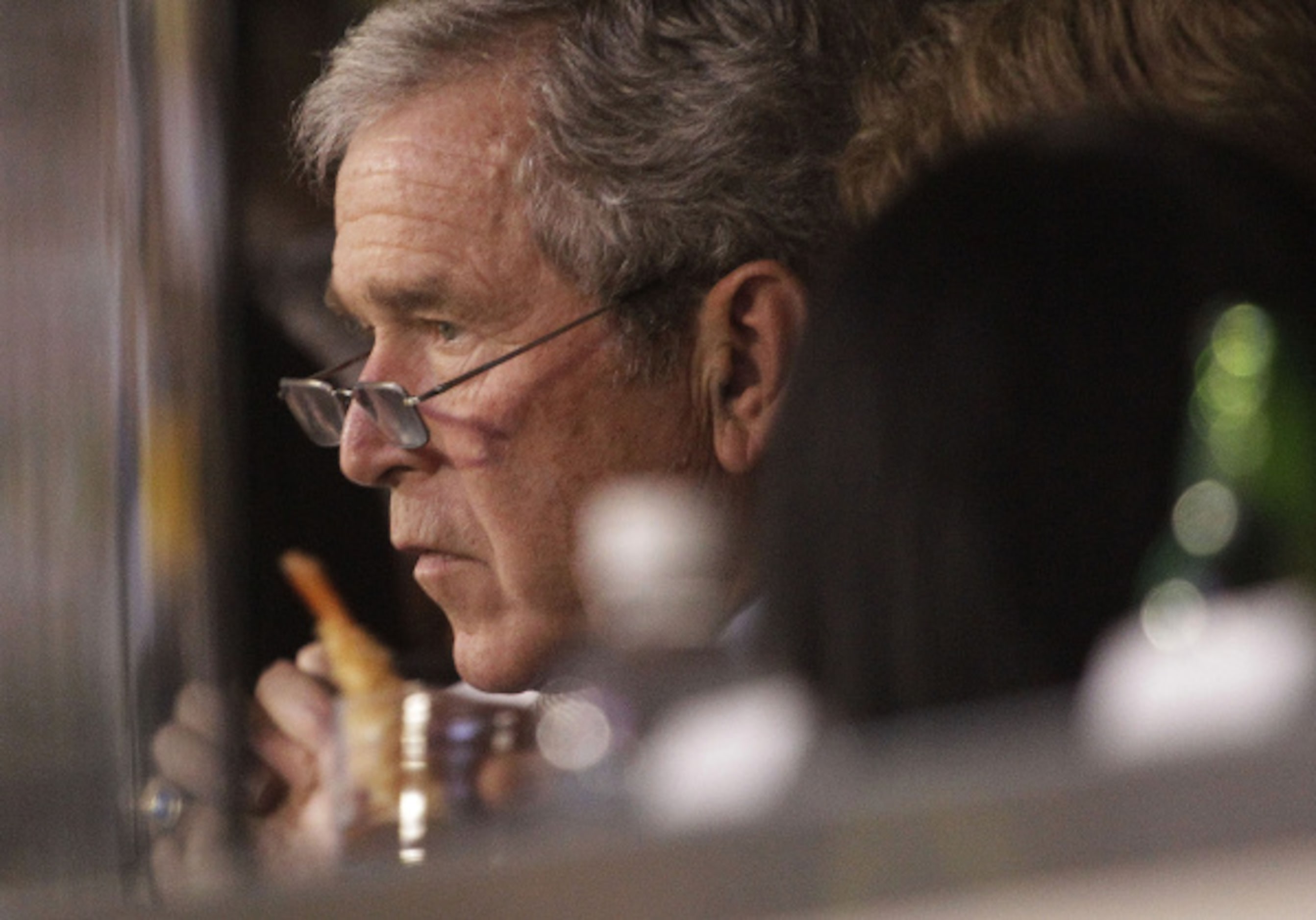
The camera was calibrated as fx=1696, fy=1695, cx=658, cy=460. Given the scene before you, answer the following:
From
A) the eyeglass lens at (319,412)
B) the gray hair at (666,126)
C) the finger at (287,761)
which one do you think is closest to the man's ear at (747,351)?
the gray hair at (666,126)

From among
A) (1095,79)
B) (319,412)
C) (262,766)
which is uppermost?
(1095,79)

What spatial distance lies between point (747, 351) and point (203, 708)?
0.53 metres

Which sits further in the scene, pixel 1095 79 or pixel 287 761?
pixel 287 761

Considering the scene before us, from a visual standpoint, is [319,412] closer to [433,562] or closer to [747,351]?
[433,562]

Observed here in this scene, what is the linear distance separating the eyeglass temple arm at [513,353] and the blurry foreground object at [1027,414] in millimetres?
245

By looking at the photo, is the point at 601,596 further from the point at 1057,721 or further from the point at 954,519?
the point at 1057,721

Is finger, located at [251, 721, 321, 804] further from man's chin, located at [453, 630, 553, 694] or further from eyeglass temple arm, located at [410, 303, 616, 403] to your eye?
eyeglass temple arm, located at [410, 303, 616, 403]

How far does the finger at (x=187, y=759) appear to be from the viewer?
1248 millimetres

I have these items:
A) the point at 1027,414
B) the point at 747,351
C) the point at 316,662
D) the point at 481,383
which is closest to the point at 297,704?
the point at 316,662

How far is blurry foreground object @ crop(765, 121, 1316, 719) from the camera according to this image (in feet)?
2.65

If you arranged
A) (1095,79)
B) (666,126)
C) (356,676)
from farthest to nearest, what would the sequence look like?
(356,676)
(666,126)
(1095,79)

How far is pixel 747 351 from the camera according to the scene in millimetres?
1021

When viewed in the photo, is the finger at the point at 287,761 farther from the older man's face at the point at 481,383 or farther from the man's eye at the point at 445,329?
the man's eye at the point at 445,329

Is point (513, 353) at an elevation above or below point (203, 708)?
above
